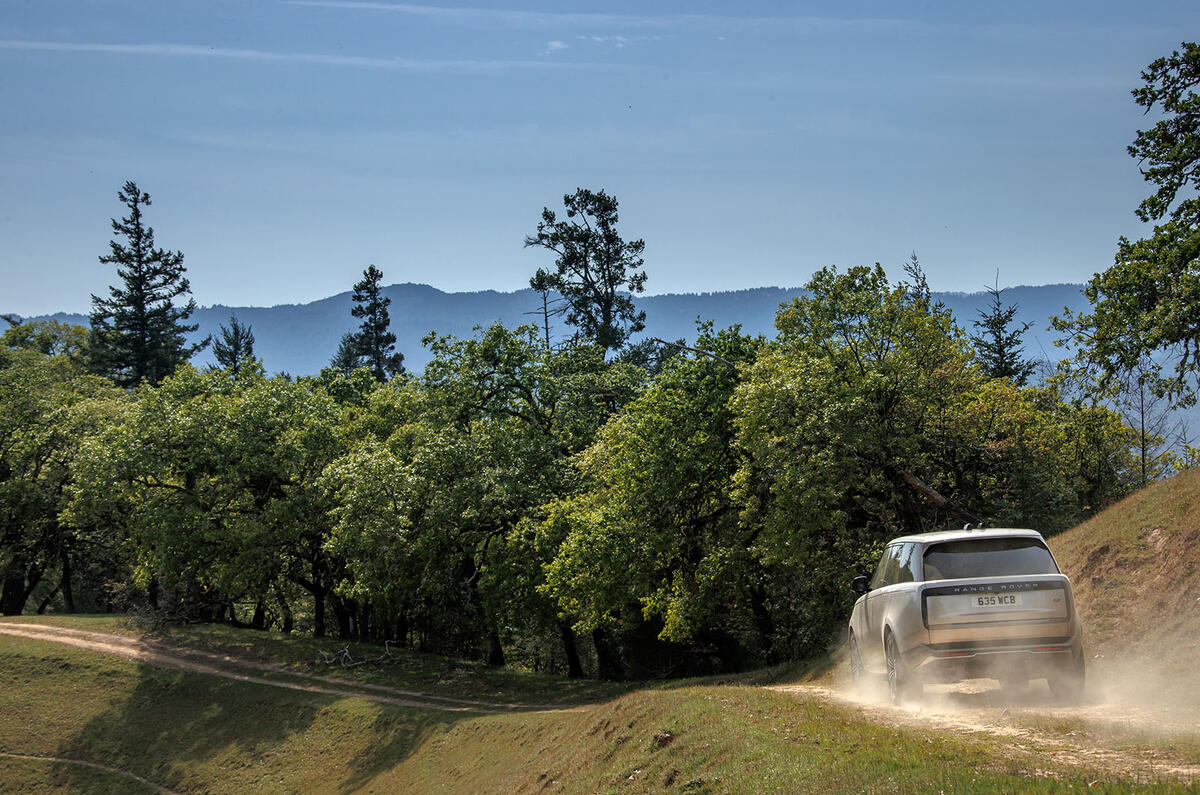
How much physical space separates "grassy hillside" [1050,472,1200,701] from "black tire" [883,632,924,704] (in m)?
3.44

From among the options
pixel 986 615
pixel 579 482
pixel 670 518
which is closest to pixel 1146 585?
pixel 986 615

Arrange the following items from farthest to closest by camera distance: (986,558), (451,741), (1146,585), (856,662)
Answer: (451,741)
(1146,585)
(856,662)
(986,558)

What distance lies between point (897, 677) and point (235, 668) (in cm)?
3428

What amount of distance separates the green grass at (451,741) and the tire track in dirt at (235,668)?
2.08 ft

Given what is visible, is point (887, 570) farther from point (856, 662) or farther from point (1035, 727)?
point (1035, 727)

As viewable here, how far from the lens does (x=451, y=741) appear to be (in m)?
28.5

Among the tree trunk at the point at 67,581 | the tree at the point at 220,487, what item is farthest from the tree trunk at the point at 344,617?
the tree trunk at the point at 67,581

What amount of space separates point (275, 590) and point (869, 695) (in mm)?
38006

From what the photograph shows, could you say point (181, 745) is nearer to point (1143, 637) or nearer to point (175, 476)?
point (175, 476)

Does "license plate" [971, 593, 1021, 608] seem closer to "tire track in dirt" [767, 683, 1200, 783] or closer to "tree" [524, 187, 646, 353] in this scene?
"tire track in dirt" [767, 683, 1200, 783]

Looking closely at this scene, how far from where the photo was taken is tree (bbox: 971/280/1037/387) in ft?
188

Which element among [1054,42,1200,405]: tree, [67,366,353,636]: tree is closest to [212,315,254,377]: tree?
[67,366,353,636]: tree

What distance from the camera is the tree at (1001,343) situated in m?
57.4

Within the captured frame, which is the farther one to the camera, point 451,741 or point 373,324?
point 373,324
